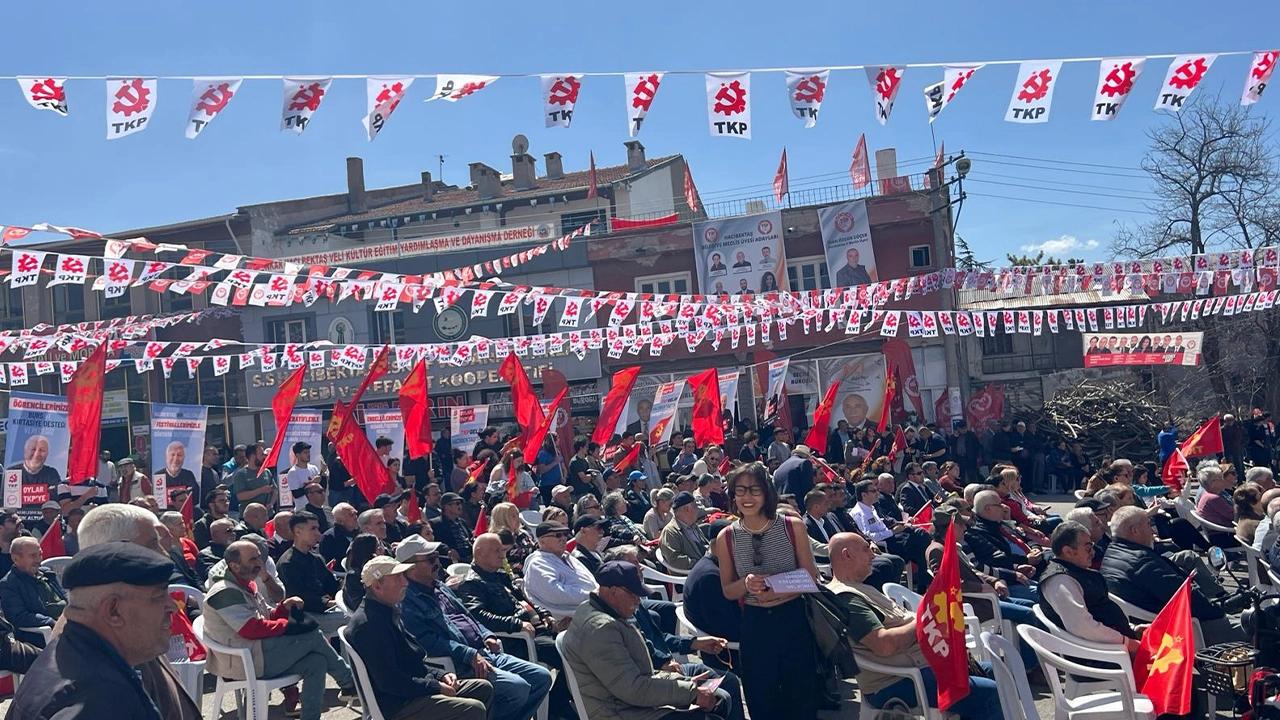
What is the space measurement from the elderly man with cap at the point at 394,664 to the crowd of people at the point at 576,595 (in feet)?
0.04

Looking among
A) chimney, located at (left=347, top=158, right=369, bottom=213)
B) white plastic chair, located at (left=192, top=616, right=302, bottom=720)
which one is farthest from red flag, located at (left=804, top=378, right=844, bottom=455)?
chimney, located at (left=347, top=158, right=369, bottom=213)

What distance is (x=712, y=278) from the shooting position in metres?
30.7

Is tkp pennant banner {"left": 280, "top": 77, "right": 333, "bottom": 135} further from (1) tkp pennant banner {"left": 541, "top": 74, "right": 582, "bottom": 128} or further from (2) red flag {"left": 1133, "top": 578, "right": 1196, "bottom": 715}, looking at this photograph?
(2) red flag {"left": 1133, "top": 578, "right": 1196, "bottom": 715}

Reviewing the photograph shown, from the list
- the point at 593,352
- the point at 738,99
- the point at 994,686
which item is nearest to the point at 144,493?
the point at 738,99

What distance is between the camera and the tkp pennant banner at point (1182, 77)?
32.2 feet

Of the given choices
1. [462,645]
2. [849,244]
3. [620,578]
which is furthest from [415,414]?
[849,244]

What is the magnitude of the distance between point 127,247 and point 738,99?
26.9 feet

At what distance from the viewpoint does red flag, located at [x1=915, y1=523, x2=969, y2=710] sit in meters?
4.86

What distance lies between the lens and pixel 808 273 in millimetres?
30562

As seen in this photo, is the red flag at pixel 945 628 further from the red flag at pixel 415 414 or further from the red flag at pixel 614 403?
the red flag at pixel 614 403

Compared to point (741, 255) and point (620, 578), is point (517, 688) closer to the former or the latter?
point (620, 578)

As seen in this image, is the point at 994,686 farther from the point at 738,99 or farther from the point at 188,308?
the point at 188,308

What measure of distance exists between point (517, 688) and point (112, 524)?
302 centimetres

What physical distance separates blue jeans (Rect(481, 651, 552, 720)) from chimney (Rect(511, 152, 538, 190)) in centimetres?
3213
